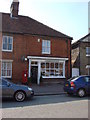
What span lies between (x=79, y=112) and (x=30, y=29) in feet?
50.4

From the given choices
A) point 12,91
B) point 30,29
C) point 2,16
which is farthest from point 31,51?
point 12,91

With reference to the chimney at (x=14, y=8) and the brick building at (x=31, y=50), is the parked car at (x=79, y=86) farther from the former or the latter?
the chimney at (x=14, y=8)

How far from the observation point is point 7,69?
64.0 feet

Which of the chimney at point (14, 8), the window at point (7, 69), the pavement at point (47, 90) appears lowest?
the pavement at point (47, 90)

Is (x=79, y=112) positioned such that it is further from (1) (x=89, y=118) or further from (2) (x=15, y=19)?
(2) (x=15, y=19)

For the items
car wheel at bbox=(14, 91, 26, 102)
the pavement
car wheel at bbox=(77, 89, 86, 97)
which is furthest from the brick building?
car wheel at bbox=(14, 91, 26, 102)

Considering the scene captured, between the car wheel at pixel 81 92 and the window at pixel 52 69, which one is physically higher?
the window at pixel 52 69

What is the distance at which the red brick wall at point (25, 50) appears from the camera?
19.7 m

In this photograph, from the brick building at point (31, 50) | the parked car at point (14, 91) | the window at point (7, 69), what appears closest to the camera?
the parked car at point (14, 91)

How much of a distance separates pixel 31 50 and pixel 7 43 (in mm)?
2812

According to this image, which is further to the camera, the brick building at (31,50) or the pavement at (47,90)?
the brick building at (31,50)

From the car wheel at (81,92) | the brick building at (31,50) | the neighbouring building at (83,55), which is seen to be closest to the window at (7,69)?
the brick building at (31,50)

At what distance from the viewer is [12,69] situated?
19562 mm

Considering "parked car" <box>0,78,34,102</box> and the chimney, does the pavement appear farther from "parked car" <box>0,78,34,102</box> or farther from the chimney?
the chimney
